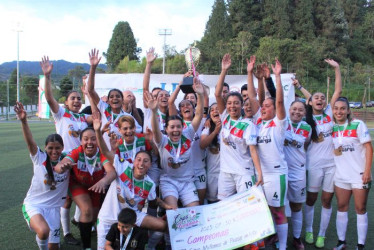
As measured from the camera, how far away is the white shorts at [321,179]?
4379mm

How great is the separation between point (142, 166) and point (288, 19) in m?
52.1

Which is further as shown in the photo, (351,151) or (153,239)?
(351,151)

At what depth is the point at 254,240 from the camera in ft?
12.1

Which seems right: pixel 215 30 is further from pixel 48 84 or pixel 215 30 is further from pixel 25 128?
pixel 25 128

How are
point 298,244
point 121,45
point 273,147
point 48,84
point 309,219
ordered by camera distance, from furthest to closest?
point 121,45
point 309,219
point 48,84
point 298,244
point 273,147

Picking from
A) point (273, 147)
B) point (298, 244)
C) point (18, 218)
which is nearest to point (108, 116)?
point (273, 147)

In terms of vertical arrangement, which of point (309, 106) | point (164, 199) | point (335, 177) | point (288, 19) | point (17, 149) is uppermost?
point (288, 19)

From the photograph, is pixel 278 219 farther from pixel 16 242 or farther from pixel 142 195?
pixel 16 242

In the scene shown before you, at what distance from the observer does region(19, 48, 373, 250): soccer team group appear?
381 centimetres

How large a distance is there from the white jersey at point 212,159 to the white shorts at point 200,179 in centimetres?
9

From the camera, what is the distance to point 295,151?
4.31 m

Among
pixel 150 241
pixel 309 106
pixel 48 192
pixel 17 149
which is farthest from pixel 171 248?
pixel 17 149

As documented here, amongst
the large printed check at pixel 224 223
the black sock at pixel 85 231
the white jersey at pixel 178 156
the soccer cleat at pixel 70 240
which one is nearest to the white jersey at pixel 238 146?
the large printed check at pixel 224 223

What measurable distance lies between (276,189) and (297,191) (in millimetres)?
497
